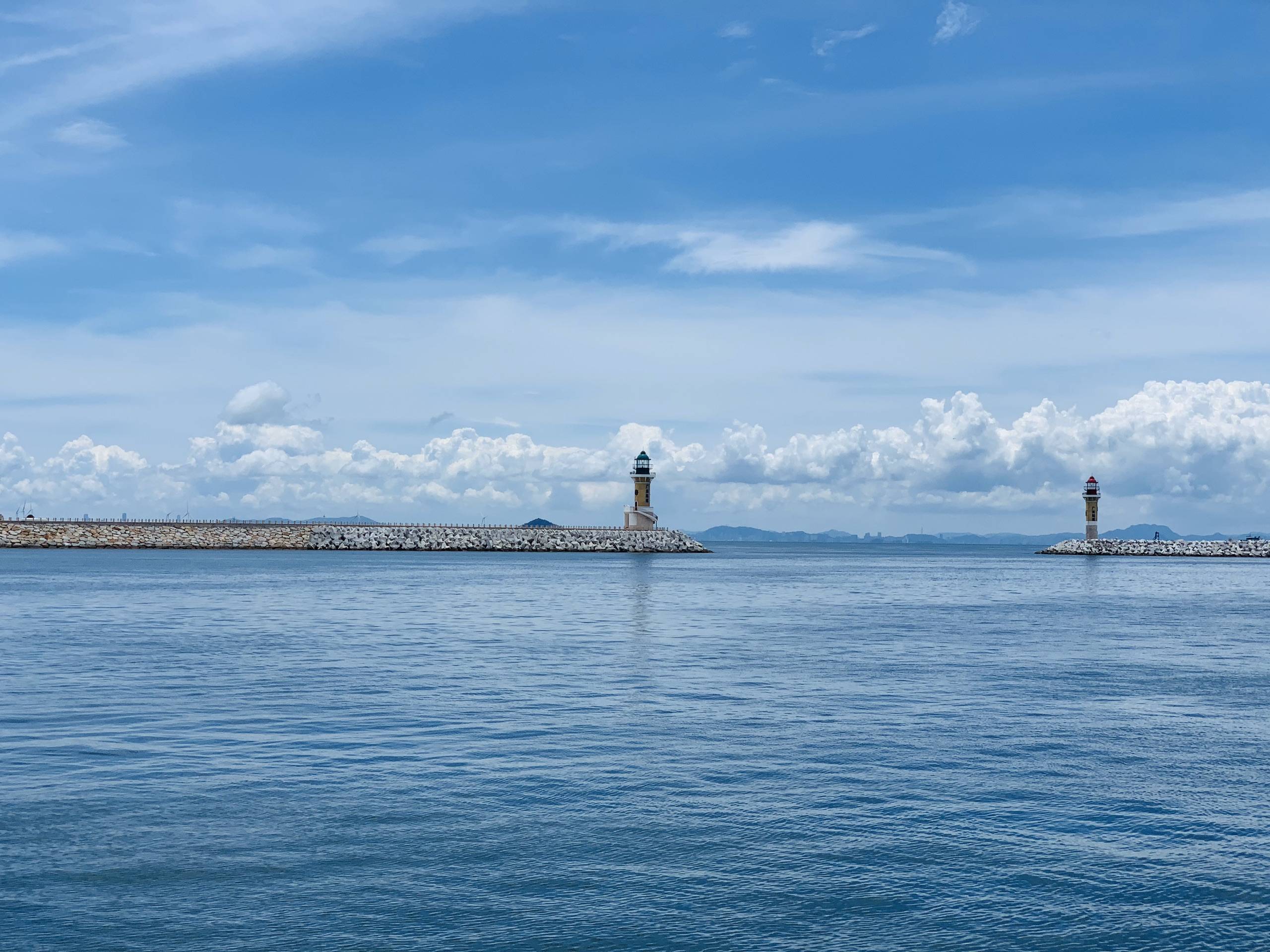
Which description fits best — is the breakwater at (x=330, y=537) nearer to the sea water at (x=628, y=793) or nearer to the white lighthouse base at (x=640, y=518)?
the white lighthouse base at (x=640, y=518)

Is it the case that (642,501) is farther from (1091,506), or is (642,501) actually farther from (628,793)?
(628,793)

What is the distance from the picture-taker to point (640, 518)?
17338 centimetres

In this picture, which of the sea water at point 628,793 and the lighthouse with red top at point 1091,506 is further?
the lighthouse with red top at point 1091,506

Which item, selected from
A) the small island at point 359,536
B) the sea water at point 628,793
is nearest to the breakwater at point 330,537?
the small island at point 359,536

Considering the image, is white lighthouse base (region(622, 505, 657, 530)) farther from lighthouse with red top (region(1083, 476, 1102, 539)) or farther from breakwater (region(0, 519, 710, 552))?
lighthouse with red top (region(1083, 476, 1102, 539))

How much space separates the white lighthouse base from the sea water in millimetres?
126277

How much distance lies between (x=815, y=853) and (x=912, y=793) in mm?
3895

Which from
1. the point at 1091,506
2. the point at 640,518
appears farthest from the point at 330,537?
the point at 1091,506

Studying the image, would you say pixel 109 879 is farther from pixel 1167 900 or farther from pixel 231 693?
pixel 231 693

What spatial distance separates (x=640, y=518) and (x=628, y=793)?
154836 millimetres

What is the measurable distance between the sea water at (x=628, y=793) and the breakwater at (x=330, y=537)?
431 feet

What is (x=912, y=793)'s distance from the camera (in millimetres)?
18516

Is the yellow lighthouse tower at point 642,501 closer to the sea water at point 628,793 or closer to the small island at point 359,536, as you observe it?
the small island at point 359,536

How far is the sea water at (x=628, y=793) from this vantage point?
1292cm
